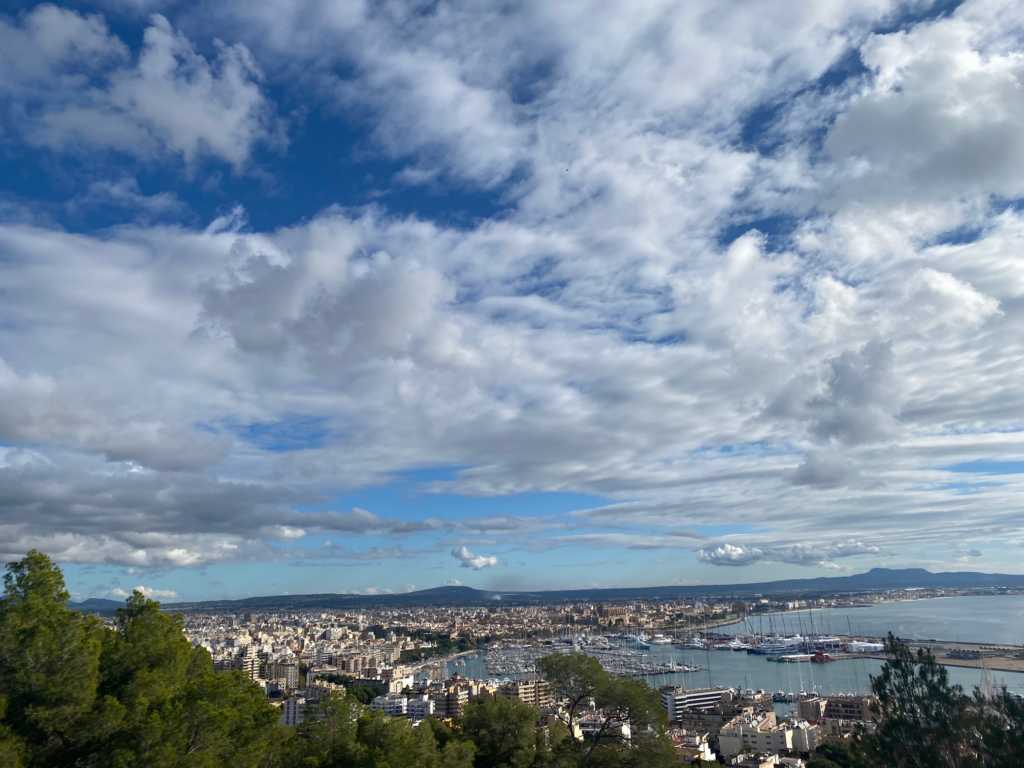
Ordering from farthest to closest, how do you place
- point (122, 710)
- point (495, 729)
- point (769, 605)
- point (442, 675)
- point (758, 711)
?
point (769, 605) < point (442, 675) < point (758, 711) < point (495, 729) < point (122, 710)

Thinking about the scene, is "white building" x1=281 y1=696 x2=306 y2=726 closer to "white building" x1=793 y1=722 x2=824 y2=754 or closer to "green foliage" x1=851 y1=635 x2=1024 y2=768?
"white building" x1=793 y1=722 x2=824 y2=754

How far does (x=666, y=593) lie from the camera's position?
17388cm

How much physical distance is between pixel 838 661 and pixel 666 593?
5099 inches

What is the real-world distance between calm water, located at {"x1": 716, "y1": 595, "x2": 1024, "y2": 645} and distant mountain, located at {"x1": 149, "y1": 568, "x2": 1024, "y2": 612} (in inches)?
1894

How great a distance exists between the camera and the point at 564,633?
75000 millimetres

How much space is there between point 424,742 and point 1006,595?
134644 mm

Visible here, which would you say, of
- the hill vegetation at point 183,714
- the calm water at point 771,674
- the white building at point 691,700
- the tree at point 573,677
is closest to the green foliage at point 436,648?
the calm water at point 771,674

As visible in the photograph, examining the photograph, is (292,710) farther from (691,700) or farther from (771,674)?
(771,674)

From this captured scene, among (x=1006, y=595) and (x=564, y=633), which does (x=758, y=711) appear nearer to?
(x=564, y=633)

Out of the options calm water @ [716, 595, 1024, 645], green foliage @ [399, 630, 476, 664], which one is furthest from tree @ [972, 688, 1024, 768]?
green foliage @ [399, 630, 476, 664]

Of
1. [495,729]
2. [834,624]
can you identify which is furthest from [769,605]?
[495,729]

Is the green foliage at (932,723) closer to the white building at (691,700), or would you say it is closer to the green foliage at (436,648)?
the white building at (691,700)

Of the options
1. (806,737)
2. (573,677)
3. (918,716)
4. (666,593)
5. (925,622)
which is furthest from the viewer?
(666,593)

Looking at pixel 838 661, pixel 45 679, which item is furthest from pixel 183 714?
pixel 838 661
